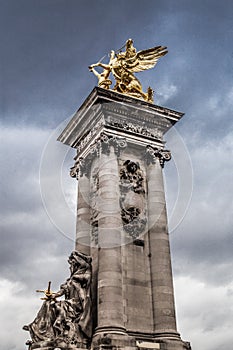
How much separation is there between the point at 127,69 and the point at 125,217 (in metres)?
8.99

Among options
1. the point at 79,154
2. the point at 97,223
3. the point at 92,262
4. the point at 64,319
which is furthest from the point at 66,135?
the point at 64,319

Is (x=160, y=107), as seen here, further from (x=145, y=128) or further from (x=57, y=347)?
(x=57, y=347)

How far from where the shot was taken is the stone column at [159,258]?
19.2 m

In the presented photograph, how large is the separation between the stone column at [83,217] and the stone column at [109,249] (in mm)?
2044

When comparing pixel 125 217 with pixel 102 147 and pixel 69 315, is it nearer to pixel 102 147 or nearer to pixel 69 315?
pixel 102 147

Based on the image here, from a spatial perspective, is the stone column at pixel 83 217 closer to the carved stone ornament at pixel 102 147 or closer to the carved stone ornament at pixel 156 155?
the carved stone ornament at pixel 102 147

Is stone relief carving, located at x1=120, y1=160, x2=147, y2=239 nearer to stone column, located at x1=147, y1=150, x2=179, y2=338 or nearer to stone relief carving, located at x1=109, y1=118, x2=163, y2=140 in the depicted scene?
stone column, located at x1=147, y1=150, x2=179, y2=338

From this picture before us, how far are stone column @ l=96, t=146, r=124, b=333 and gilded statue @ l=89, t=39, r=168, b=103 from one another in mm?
4268

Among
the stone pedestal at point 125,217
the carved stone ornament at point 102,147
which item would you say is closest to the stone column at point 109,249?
the stone pedestal at point 125,217

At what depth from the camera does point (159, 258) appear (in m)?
20.7

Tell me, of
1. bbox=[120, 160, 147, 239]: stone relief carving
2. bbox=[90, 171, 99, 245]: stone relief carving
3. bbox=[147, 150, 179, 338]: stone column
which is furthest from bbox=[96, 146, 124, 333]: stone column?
bbox=[147, 150, 179, 338]: stone column

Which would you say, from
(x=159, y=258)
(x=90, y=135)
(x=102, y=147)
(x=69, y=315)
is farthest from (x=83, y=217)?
(x=69, y=315)

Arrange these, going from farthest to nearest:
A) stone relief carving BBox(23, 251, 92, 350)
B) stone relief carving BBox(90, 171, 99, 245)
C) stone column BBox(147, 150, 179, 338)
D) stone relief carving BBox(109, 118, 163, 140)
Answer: stone relief carving BBox(109, 118, 163, 140)
stone relief carving BBox(90, 171, 99, 245)
stone column BBox(147, 150, 179, 338)
stone relief carving BBox(23, 251, 92, 350)

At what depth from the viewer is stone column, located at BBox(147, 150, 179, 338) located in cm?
1925
